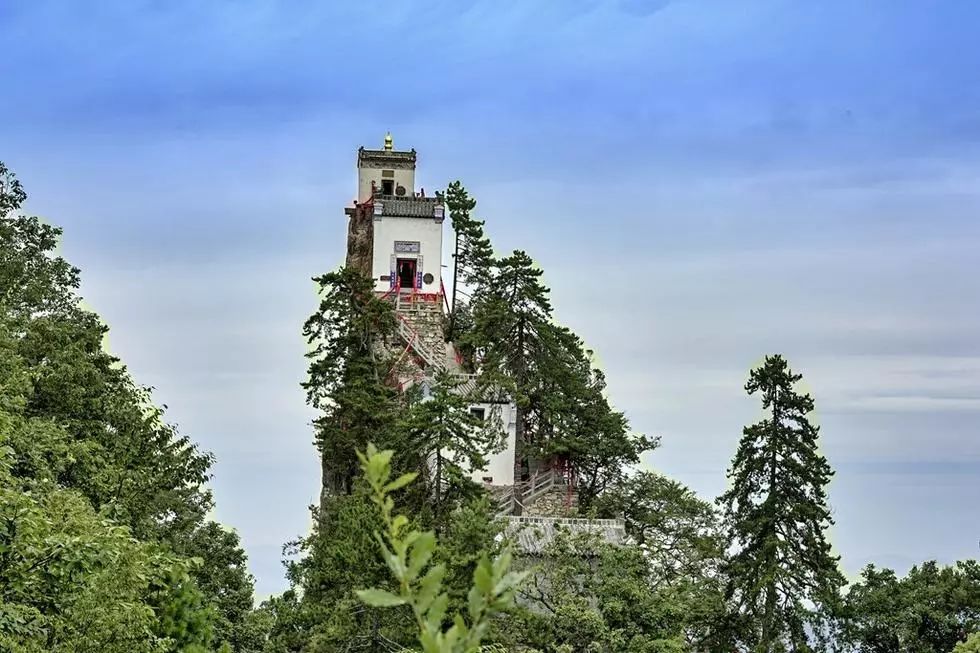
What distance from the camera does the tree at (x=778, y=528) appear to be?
1539 inches

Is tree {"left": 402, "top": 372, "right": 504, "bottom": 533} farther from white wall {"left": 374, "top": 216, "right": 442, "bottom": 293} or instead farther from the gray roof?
white wall {"left": 374, "top": 216, "right": 442, "bottom": 293}

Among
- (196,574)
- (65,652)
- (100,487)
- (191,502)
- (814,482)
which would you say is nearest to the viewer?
(65,652)

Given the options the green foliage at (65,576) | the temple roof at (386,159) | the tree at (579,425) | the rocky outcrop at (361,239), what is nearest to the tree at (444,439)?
the tree at (579,425)

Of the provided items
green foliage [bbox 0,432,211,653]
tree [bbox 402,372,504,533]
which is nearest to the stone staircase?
tree [bbox 402,372,504,533]

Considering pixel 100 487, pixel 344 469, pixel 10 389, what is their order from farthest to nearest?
pixel 344 469
pixel 100 487
pixel 10 389

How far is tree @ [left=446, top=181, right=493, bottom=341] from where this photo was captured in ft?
165

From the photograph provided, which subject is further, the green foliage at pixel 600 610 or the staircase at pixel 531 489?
the staircase at pixel 531 489

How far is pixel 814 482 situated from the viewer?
40844 mm

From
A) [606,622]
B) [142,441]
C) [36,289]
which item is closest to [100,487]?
[142,441]

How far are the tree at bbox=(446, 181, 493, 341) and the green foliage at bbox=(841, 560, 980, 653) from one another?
17718 mm

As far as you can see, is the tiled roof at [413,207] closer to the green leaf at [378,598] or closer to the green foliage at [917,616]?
the green foliage at [917,616]

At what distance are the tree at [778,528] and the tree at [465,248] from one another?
12598mm

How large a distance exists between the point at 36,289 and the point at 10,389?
40.8 feet

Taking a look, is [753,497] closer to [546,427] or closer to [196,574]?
[546,427]
